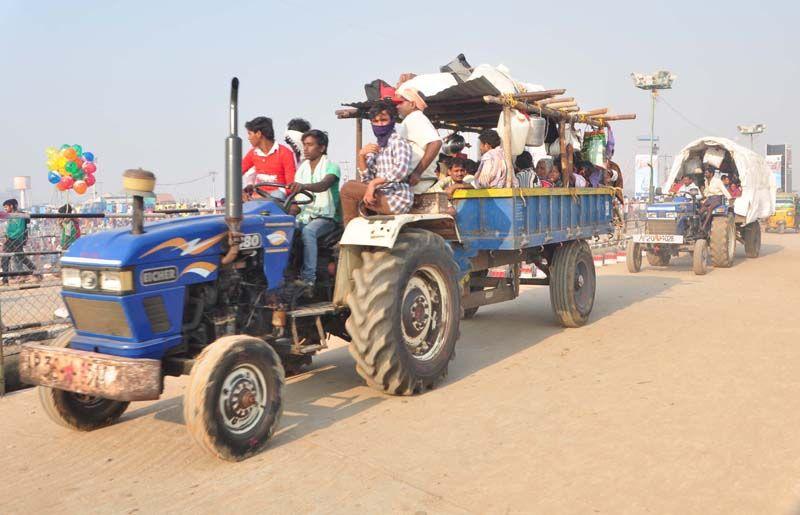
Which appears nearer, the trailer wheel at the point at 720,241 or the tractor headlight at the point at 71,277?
the tractor headlight at the point at 71,277

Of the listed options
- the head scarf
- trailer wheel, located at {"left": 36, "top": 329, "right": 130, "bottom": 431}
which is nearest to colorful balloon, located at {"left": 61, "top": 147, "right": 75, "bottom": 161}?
Result: the head scarf

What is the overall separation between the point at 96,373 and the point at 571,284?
6095 mm

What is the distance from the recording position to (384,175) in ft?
19.4

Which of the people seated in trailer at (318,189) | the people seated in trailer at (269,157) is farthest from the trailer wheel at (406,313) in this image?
the people seated in trailer at (269,157)

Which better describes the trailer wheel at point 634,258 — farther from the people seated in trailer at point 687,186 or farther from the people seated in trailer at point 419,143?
the people seated in trailer at point 419,143

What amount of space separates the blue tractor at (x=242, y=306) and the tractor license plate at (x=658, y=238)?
9.21 meters

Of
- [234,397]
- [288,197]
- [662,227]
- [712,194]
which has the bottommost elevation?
[234,397]

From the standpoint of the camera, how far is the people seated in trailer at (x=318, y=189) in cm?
562

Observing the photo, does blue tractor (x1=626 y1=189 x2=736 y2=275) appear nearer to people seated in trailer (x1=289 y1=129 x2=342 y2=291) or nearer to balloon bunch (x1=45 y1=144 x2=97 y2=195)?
people seated in trailer (x1=289 y1=129 x2=342 y2=291)

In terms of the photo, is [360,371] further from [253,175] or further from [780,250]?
[780,250]

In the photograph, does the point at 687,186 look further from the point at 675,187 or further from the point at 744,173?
the point at 744,173

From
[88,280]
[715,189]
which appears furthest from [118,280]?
[715,189]

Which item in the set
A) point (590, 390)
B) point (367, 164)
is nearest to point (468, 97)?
point (367, 164)

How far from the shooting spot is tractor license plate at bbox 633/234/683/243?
50.0 feet
